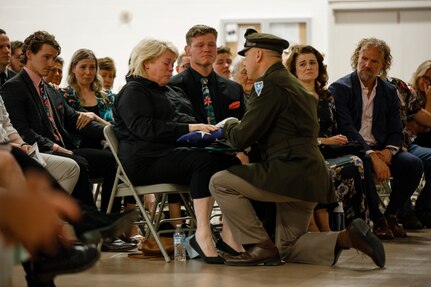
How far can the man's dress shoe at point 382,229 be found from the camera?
569 centimetres

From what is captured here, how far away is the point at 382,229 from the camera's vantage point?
225 inches

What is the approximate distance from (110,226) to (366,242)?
166 centimetres

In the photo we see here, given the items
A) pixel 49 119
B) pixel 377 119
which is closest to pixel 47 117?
pixel 49 119

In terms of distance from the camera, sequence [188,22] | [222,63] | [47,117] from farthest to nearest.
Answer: [188,22], [222,63], [47,117]

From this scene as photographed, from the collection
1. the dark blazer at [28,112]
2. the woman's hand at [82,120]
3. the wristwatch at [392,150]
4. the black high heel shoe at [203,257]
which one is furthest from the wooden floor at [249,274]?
the wristwatch at [392,150]

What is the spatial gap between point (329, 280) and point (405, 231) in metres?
2.30

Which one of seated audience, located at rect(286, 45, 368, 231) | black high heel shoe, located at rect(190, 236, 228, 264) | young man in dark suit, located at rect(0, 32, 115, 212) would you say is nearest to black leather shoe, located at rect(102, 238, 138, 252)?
young man in dark suit, located at rect(0, 32, 115, 212)

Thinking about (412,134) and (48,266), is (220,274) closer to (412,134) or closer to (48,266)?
(48,266)

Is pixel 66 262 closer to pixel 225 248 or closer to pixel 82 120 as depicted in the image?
pixel 225 248

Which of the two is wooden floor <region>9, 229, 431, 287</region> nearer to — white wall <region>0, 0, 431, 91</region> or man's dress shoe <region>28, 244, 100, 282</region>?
man's dress shoe <region>28, 244, 100, 282</region>

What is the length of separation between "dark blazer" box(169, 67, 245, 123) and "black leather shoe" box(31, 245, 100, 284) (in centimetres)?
244

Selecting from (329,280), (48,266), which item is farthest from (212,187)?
(48,266)

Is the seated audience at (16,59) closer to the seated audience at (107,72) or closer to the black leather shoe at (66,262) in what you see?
the seated audience at (107,72)

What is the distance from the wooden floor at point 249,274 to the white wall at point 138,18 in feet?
23.5
